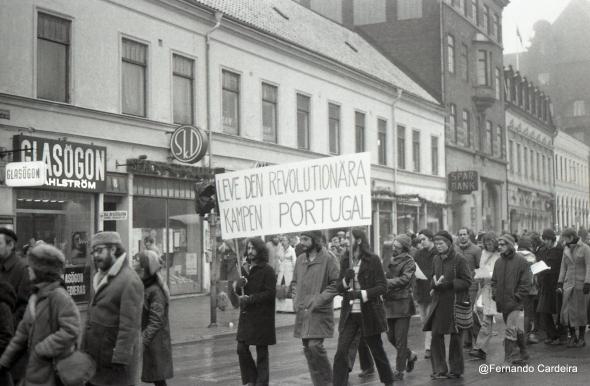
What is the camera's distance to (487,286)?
1259cm

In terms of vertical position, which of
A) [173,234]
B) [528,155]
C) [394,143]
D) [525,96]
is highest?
[525,96]

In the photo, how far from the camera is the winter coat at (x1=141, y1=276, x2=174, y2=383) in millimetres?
7332

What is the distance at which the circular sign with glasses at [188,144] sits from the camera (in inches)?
839

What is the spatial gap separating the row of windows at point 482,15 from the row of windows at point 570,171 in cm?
1941

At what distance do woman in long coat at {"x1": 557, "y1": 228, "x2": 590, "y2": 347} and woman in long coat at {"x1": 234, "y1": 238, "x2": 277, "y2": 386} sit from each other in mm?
5918

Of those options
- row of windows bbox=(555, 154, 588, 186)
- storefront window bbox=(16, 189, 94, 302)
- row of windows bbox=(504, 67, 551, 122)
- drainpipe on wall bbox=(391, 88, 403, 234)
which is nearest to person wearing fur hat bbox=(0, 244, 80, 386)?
storefront window bbox=(16, 189, 94, 302)

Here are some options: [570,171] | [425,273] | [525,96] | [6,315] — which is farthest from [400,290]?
[570,171]

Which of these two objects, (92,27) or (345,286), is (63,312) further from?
(92,27)

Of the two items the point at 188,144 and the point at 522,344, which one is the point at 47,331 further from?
the point at 188,144

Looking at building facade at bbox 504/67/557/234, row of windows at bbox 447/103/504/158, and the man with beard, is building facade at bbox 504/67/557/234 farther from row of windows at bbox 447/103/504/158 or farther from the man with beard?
the man with beard

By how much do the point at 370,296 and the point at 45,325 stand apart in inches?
162

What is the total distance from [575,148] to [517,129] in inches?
903

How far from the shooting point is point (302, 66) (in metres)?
29.9

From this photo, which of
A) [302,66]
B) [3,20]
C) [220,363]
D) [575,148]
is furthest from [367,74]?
[575,148]
